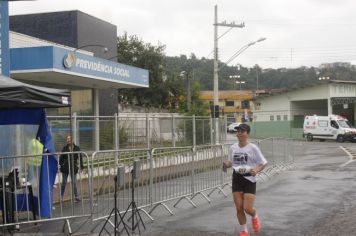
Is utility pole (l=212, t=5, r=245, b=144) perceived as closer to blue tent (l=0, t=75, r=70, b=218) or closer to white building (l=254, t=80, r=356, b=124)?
white building (l=254, t=80, r=356, b=124)

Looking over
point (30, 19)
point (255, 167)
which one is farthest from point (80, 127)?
point (30, 19)

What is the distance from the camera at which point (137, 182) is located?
10195 mm

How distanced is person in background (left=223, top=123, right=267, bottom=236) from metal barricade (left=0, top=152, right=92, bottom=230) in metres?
2.19

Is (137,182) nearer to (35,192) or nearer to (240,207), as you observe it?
(35,192)

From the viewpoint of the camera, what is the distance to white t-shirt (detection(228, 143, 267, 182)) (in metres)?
8.66

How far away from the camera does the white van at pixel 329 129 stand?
4966 centimetres

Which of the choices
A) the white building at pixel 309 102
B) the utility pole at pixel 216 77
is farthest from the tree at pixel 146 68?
the utility pole at pixel 216 77

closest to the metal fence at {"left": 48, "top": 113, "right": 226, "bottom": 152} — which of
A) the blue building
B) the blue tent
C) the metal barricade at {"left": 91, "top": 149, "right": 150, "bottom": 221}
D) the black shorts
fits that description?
the blue building

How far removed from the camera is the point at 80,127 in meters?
18.4

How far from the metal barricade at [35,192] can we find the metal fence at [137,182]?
15 mm

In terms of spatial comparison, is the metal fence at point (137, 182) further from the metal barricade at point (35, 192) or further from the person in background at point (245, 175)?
the person in background at point (245, 175)

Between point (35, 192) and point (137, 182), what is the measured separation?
5.97 feet

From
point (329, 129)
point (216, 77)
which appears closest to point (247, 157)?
point (216, 77)

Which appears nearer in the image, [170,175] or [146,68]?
[170,175]
